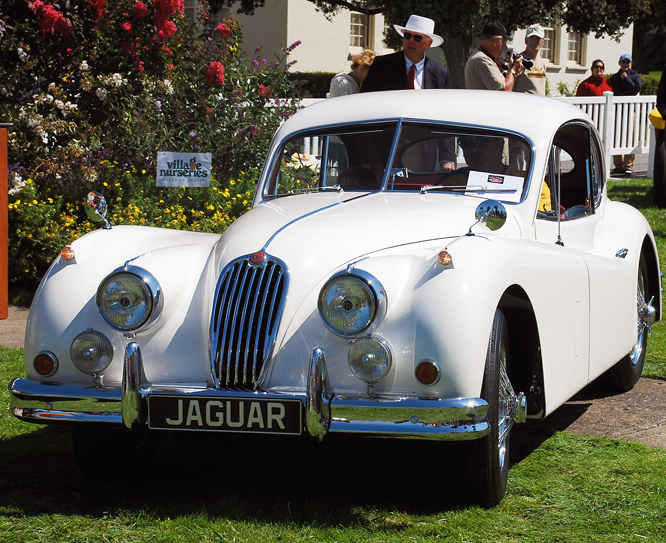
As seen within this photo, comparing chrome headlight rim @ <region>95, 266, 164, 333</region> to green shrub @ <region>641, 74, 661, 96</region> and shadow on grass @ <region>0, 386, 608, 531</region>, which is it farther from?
green shrub @ <region>641, 74, 661, 96</region>

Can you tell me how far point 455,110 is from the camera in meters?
4.70

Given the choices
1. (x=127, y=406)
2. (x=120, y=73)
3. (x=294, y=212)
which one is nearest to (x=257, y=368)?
(x=127, y=406)

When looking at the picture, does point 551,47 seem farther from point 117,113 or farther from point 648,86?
point 117,113

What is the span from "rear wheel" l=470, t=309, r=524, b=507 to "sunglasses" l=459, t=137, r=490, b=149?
1.33 metres

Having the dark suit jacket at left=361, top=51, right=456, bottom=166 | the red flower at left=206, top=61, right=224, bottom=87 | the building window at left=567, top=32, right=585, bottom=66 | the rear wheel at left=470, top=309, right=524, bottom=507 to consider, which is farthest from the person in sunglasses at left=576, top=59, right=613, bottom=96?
the building window at left=567, top=32, right=585, bottom=66

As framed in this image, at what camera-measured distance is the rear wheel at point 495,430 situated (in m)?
3.33

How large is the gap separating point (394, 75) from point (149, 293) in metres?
4.04

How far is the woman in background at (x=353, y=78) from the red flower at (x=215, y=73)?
40.7 inches

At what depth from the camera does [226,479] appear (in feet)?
12.8

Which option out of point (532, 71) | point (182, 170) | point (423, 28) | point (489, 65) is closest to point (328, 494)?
point (182, 170)

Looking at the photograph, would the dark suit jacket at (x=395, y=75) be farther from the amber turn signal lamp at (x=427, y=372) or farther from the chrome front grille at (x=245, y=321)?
the amber turn signal lamp at (x=427, y=372)

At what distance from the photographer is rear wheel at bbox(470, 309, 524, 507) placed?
333cm

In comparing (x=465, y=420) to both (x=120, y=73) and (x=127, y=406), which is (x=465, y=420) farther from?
(x=120, y=73)

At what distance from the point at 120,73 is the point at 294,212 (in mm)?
5171
